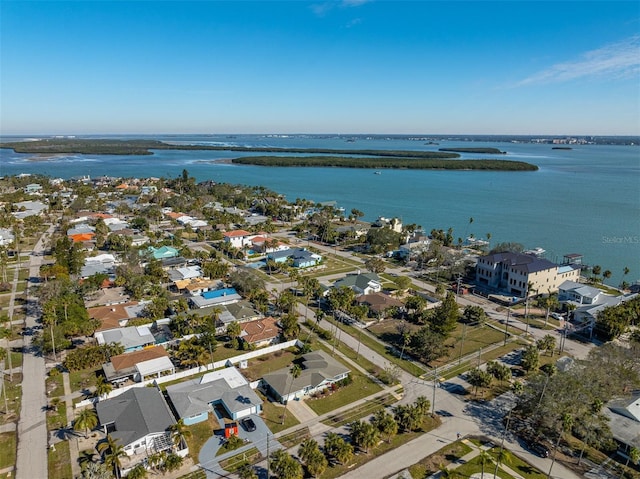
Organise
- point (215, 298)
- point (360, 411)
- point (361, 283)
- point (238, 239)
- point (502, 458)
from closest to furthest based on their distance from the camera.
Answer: point (502, 458) < point (360, 411) < point (215, 298) < point (361, 283) < point (238, 239)

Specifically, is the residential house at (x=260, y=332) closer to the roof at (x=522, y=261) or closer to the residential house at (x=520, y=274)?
the residential house at (x=520, y=274)

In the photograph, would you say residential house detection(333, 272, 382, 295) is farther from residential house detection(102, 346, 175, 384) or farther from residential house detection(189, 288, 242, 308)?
residential house detection(102, 346, 175, 384)

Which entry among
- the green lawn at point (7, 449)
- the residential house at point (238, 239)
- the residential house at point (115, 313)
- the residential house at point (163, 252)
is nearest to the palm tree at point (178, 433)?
the green lawn at point (7, 449)

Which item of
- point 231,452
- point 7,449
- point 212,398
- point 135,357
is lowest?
point 231,452

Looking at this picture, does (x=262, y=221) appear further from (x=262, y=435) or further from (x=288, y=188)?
(x=262, y=435)

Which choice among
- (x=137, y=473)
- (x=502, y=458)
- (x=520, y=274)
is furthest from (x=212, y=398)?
(x=520, y=274)

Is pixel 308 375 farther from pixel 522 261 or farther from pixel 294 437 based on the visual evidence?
pixel 522 261
